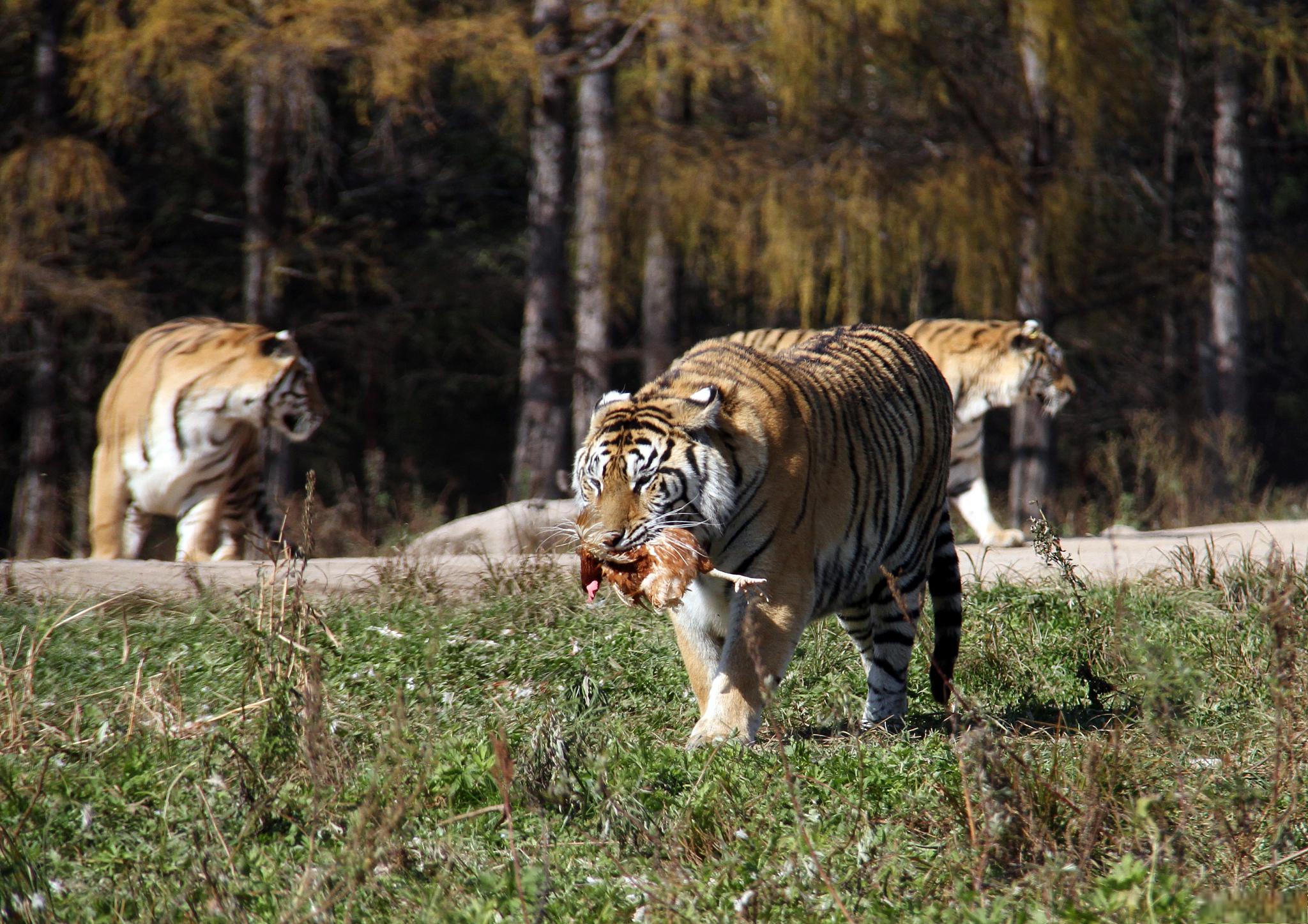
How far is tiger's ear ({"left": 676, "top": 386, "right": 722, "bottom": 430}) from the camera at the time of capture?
3.86 m

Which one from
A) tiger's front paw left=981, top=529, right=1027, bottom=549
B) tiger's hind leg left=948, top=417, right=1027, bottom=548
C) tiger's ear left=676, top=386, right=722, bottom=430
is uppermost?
tiger's ear left=676, top=386, right=722, bottom=430

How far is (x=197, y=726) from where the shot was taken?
3.47 metres

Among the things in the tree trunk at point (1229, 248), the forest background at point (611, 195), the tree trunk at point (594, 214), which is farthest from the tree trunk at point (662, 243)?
the tree trunk at point (1229, 248)

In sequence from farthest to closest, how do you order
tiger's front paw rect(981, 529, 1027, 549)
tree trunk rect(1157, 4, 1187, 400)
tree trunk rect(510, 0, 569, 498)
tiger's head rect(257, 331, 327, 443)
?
tree trunk rect(1157, 4, 1187, 400)
tree trunk rect(510, 0, 569, 498)
tiger's front paw rect(981, 529, 1027, 549)
tiger's head rect(257, 331, 327, 443)

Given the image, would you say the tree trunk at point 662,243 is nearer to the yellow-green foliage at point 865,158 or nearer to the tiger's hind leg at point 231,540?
the yellow-green foliage at point 865,158

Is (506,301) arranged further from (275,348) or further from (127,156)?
(275,348)

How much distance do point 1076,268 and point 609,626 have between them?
8.96 meters

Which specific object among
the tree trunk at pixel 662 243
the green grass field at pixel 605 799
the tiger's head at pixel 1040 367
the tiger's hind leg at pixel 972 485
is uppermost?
the tree trunk at pixel 662 243

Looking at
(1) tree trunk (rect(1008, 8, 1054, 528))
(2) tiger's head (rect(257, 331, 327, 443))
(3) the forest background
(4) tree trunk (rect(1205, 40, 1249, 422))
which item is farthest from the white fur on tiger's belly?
(4) tree trunk (rect(1205, 40, 1249, 422))

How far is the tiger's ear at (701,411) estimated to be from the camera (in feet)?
12.7

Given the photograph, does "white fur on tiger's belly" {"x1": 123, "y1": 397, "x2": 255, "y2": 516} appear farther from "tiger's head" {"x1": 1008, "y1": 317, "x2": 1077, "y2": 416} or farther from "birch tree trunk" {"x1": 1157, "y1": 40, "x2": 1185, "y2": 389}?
"birch tree trunk" {"x1": 1157, "y1": 40, "x2": 1185, "y2": 389}

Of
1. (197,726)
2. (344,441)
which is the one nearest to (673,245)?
(344,441)

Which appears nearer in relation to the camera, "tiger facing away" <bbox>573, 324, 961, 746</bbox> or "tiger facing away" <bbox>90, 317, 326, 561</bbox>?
"tiger facing away" <bbox>573, 324, 961, 746</bbox>

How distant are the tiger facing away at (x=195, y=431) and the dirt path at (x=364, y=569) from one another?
3.89ft
